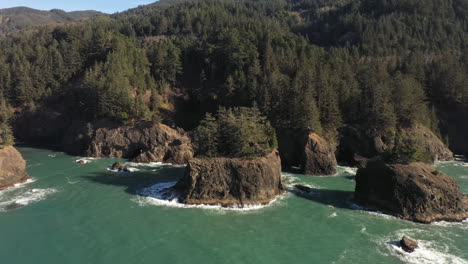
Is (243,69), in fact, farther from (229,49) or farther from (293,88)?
(293,88)

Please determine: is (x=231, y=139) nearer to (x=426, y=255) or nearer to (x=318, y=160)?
(x=318, y=160)

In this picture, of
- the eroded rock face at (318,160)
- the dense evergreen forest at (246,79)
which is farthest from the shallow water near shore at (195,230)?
the dense evergreen forest at (246,79)

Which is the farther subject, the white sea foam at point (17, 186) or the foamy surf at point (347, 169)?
the foamy surf at point (347, 169)

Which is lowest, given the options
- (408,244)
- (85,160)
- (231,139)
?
(408,244)

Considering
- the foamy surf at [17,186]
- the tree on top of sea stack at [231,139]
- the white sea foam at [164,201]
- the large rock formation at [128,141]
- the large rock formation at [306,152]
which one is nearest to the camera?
the white sea foam at [164,201]

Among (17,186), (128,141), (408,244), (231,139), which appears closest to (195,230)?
(231,139)

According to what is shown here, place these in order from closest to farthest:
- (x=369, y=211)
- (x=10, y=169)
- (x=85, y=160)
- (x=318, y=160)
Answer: (x=369, y=211), (x=10, y=169), (x=318, y=160), (x=85, y=160)

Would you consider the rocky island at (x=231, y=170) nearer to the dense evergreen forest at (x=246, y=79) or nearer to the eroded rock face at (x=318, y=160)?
the eroded rock face at (x=318, y=160)

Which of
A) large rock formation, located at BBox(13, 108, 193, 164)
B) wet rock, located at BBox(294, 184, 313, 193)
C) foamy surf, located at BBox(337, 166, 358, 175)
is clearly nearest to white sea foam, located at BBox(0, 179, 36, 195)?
large rock formation, located at BBox(13, 108, 193, 164)
